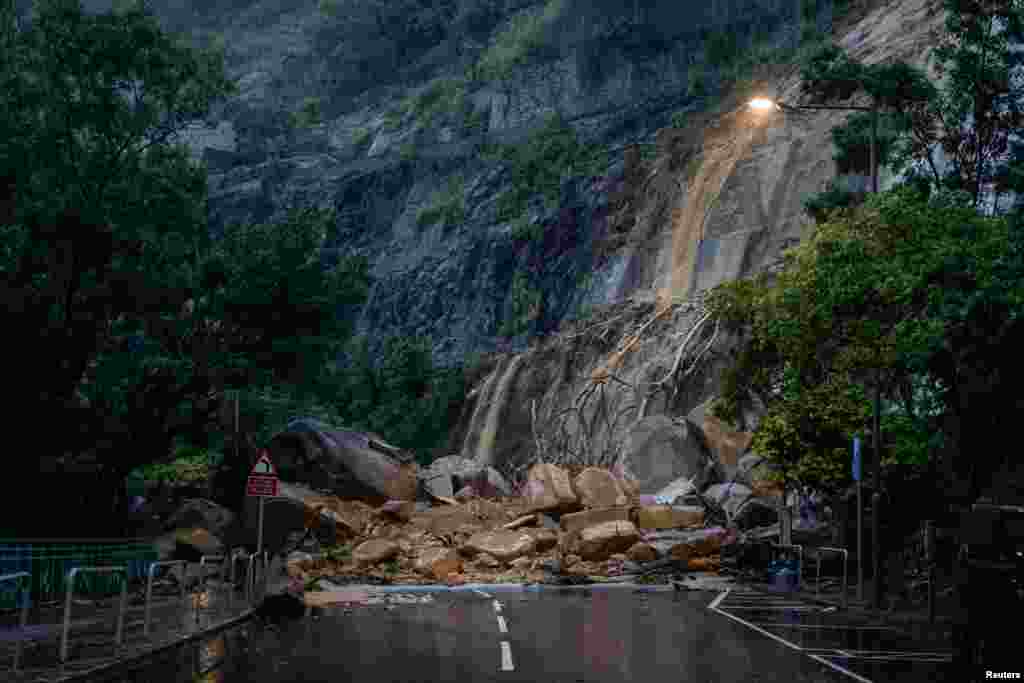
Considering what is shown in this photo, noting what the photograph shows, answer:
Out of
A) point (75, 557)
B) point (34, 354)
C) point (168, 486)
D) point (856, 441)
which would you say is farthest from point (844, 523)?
point (168, 486)

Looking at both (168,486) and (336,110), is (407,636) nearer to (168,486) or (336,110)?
(168,486)

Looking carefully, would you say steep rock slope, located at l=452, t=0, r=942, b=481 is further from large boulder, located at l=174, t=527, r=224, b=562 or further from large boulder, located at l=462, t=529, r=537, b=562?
large boulder, located at l=174, t=527, r=224, b=562

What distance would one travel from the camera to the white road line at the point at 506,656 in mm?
10555

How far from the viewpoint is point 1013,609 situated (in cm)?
826

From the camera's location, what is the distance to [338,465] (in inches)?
1281

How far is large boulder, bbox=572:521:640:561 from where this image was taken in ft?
85.9

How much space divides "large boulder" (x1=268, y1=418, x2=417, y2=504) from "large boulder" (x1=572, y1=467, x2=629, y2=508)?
637 centimetres

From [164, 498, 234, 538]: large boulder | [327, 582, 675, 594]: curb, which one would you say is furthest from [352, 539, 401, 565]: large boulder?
[164, 498, 234, 538]: large boulder

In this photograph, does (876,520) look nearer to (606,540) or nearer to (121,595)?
(606,540)

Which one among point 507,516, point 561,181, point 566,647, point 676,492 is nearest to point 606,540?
point 507,516

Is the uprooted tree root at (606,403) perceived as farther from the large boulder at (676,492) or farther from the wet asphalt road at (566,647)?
the wet asphalt road at (566,647)

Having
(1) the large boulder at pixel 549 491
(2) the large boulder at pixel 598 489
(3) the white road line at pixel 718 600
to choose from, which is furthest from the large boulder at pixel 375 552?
(3) the white road line at pixel 718 600

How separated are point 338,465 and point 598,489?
8.38 m

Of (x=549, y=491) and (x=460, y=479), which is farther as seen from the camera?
(x=460, y=479)
